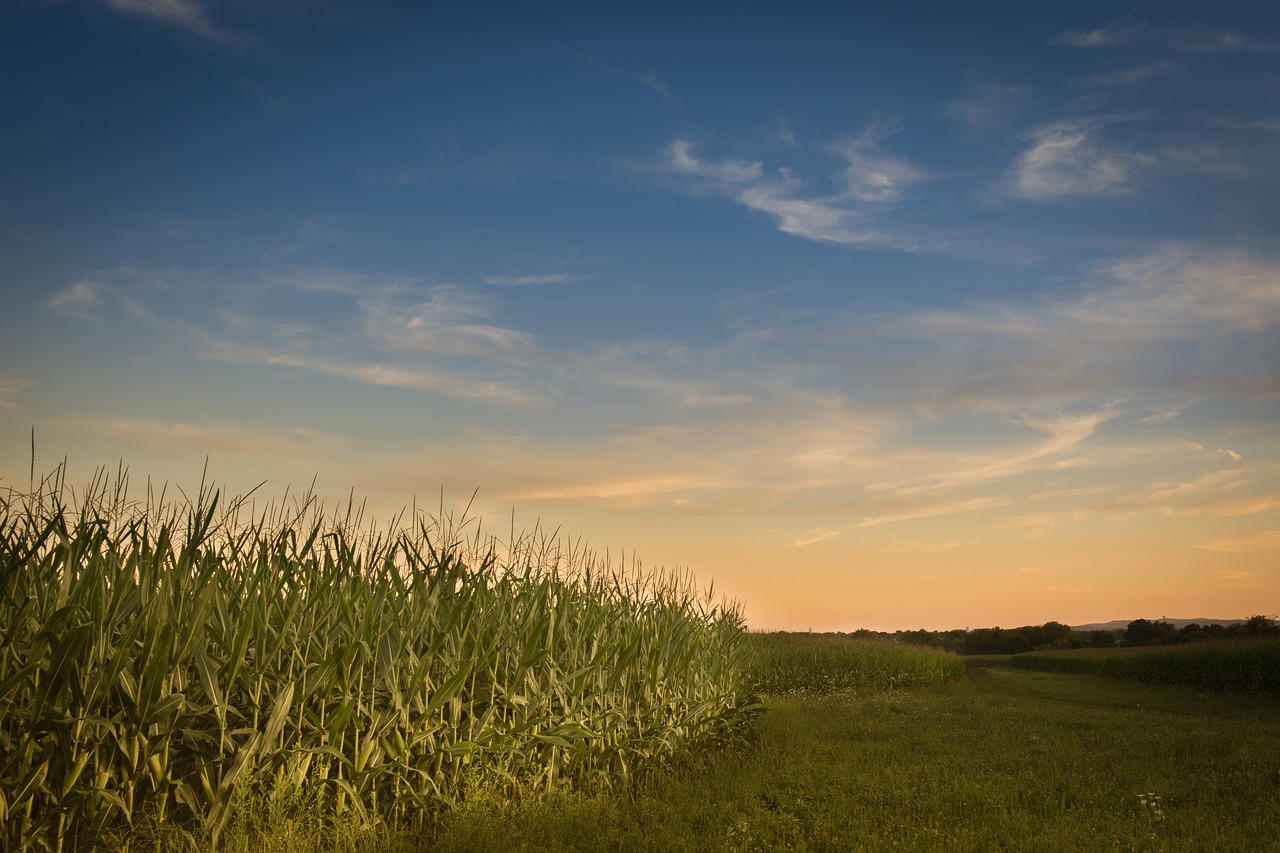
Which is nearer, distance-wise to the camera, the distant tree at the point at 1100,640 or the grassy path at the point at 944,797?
the grassy path at the point at 944,797

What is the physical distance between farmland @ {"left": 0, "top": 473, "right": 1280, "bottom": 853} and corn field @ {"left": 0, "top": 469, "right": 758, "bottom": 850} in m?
0.03

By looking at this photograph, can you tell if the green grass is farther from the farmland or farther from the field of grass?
the farmland

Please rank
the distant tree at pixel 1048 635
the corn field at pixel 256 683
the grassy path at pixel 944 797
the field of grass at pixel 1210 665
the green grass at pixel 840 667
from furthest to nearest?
the distant tree at pixel 1048 635
the green grass at pixel 840 667
the field of grass at pixel 1210 665
the grassy path at pixel 944 797
the corn field at pixel 256 683

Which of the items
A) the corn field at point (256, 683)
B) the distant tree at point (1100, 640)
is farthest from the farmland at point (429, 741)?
the distant tree at point (1100, 640)

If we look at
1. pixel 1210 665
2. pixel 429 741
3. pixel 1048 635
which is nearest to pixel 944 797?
pixel 429 741

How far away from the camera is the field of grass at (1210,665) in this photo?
24922 millimetres

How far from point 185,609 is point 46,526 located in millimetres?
1167

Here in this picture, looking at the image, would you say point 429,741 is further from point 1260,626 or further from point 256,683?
point 1260,626

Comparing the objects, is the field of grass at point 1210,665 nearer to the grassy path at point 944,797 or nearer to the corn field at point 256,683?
the grassy path at point 944,797

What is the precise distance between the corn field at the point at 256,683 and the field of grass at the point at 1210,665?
25633 mm

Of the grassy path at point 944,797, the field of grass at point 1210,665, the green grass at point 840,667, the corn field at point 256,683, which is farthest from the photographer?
the green grass at point 840,667

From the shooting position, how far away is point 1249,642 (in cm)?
2700

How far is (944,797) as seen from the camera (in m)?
8.86

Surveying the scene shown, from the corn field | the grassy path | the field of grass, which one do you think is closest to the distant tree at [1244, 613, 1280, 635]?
the field of grass
